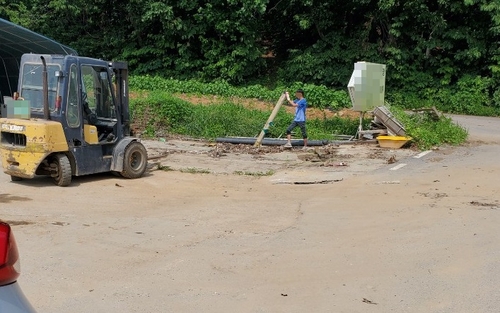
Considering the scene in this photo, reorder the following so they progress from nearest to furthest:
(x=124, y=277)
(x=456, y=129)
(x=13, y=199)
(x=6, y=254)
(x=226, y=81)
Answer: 1. (x=6, y=254)
2. (x=124, y=277)
3. (x=13, y=199)
4. (x=456, y=129)
5. (x=226, y=81)

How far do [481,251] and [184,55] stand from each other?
87.9ft

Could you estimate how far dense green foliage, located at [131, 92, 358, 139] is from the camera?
1947 cm

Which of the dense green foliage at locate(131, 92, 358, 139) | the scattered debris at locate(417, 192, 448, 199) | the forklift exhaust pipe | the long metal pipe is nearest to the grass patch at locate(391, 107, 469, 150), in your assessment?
the dense green foliage at locate(131, 92, 358, 139)

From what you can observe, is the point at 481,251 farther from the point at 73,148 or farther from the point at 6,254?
the point at 73,148

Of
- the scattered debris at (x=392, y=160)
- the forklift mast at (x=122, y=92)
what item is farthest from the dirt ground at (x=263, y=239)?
the forklift mast at (x=122, y=92)

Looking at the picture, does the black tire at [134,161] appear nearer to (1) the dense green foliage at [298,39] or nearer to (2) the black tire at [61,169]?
(2) the black tire at [61,169]

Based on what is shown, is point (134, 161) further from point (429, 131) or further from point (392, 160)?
point (429, 131)

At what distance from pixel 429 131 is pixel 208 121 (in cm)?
728

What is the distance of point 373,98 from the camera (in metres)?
18.5

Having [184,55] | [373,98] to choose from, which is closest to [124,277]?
[373,98]

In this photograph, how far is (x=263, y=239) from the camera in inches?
311

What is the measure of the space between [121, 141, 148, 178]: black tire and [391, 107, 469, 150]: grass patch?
817cm

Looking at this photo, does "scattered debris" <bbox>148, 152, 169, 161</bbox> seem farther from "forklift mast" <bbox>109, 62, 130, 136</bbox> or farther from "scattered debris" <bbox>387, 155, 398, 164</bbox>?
"scattered debris" <bbox>387, 155, 398, 164</bbox>

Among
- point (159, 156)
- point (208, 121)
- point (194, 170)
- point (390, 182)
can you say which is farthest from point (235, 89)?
point (390, 182)
